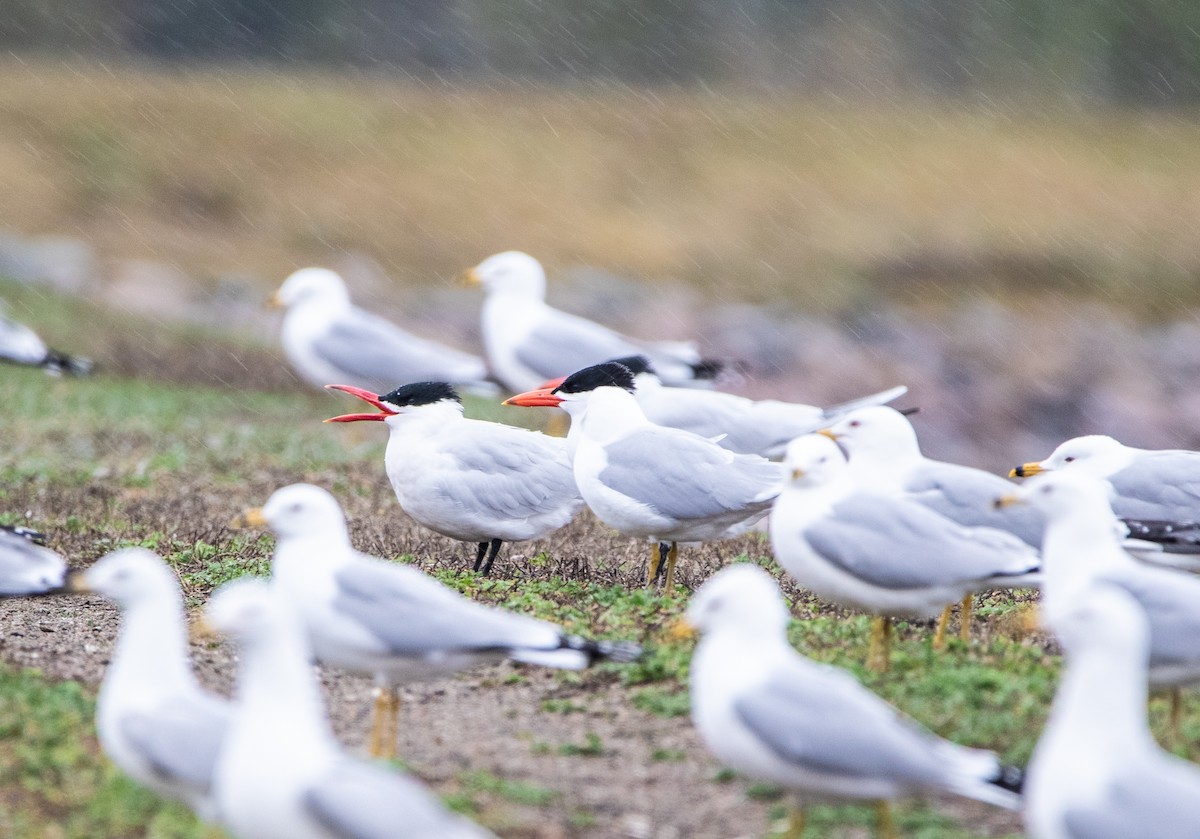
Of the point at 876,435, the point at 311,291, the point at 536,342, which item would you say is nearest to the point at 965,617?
the point at 876,435

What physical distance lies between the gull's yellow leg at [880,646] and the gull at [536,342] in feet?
19.0

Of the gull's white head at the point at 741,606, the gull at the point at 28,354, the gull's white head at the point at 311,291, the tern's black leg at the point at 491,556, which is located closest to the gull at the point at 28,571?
the tern's black leg at the point at 491,556

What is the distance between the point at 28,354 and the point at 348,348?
278cm

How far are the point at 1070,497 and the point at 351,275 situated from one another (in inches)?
898

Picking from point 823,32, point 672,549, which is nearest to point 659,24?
point 823,32

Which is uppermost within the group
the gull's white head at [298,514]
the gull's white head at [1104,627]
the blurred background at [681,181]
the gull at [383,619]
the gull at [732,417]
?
the blurred background at [681,181]

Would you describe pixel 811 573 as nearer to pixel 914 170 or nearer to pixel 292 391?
pixel 292 391

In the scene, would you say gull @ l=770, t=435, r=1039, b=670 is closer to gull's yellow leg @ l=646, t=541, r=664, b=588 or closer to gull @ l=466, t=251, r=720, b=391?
gull's yellow leg @ l=646, t=541, r=664, b=588

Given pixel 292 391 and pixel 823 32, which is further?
pixel 823 32

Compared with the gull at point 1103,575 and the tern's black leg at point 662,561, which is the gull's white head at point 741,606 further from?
the tern's black leg at point 662,561

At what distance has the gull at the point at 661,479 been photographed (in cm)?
759

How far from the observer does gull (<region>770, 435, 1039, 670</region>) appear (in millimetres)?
5980

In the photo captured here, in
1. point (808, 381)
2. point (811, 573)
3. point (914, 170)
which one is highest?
point (914, 170)

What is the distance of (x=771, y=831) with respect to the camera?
5062 millimetres
